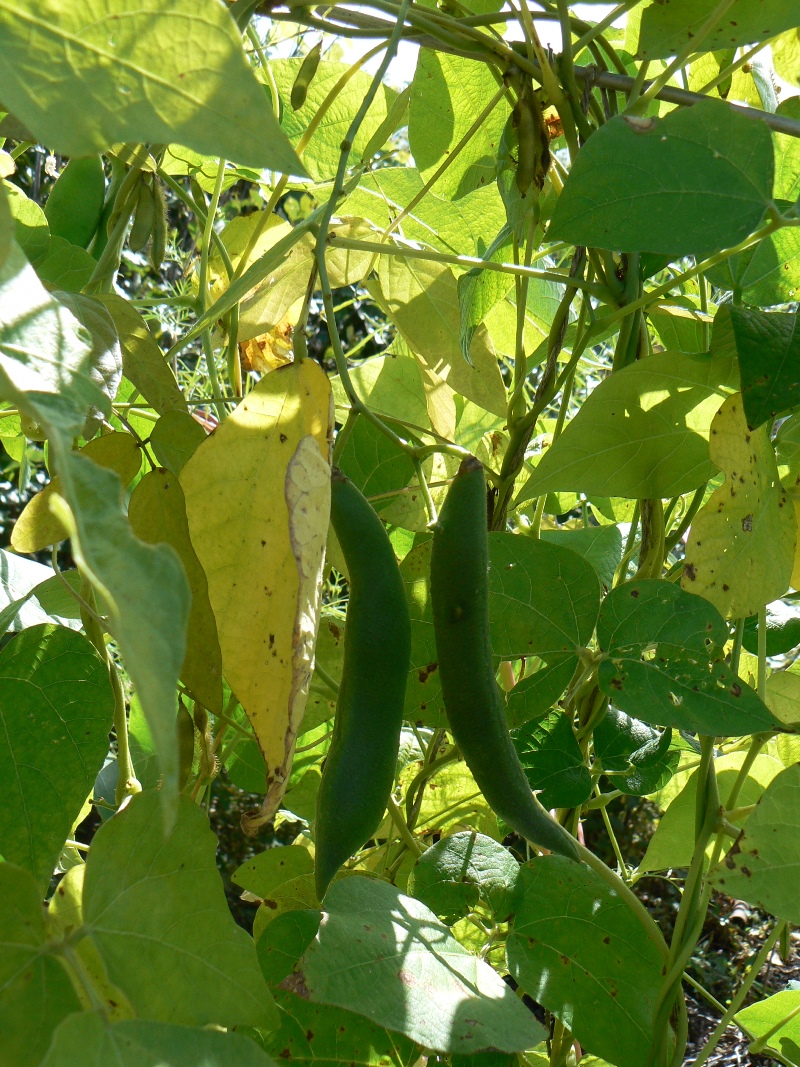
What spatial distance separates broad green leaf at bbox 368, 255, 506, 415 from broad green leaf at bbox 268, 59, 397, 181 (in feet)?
0.54

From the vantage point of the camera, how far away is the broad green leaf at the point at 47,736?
0.51m

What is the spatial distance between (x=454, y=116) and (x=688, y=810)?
59 cm

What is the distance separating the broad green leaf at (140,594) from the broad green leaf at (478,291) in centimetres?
41

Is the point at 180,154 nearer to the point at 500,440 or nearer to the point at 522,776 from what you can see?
the point at 500,440

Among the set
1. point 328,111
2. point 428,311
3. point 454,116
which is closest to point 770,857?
point 428,311

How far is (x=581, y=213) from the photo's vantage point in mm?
506

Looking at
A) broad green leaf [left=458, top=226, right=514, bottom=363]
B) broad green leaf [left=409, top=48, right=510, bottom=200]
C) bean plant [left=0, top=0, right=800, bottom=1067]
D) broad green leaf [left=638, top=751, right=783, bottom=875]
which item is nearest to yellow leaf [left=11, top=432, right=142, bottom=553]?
bean plant [left=0, top=0, right=800, bottom=1067]

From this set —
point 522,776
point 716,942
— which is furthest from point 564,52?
point 716,942

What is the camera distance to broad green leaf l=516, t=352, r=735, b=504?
0.62m

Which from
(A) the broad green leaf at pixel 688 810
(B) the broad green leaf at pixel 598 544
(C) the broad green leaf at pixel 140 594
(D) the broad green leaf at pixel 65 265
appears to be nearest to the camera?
(C) the broad green leaf at pixel 140 594

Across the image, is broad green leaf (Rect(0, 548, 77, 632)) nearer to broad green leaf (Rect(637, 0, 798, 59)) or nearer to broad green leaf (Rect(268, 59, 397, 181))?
broad green leaf (Rect(268, 59, 397, 181))

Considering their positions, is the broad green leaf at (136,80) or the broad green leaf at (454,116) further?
the broad green leaf at (454,116)

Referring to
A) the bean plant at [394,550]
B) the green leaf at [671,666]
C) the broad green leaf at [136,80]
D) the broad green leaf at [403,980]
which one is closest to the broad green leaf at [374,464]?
the bean plant at [394,550]

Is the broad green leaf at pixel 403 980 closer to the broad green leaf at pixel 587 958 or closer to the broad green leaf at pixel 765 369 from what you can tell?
the broad green leaf at pixel 587 958
